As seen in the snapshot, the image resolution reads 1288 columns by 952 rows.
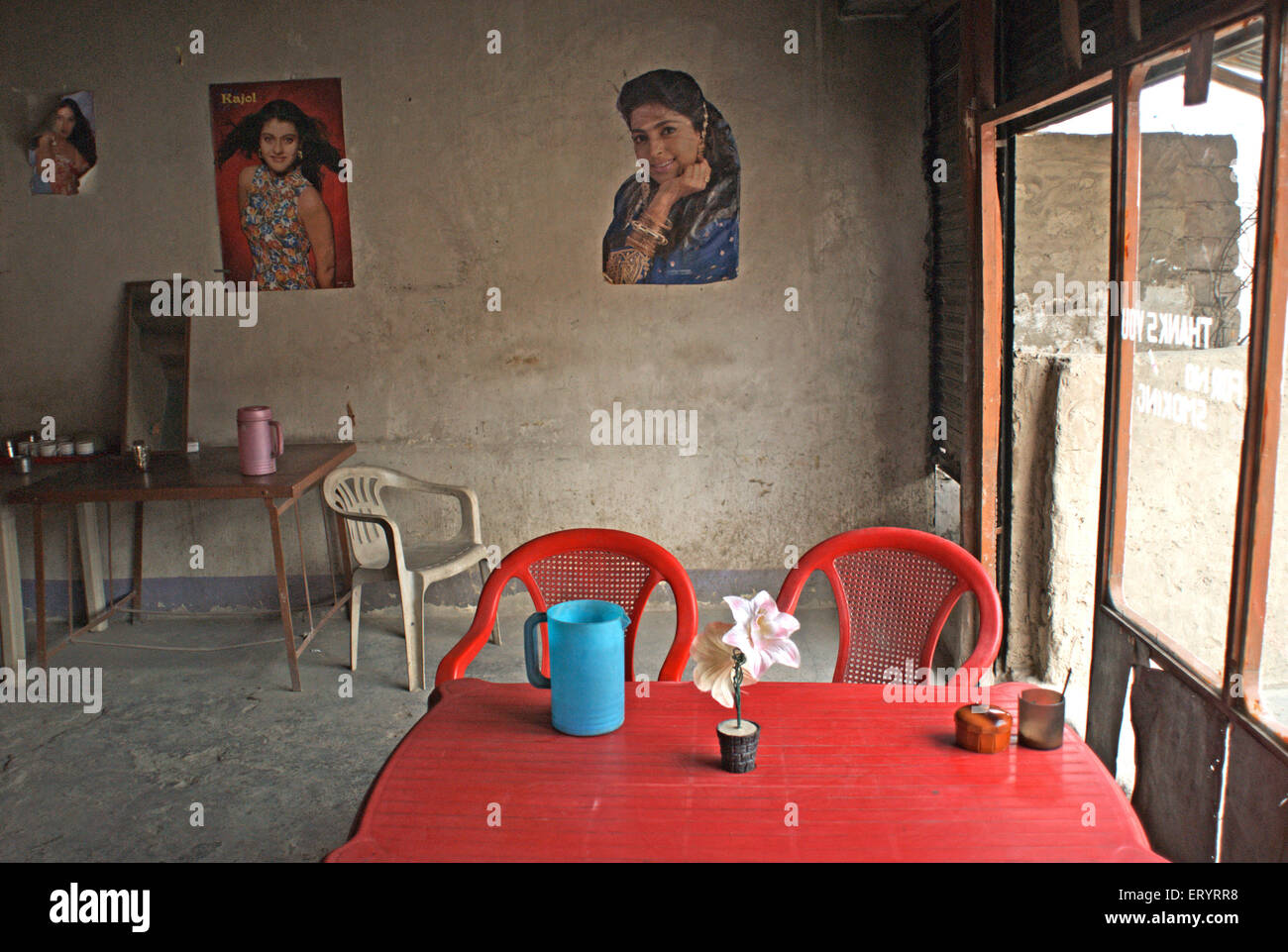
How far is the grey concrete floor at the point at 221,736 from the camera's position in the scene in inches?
128

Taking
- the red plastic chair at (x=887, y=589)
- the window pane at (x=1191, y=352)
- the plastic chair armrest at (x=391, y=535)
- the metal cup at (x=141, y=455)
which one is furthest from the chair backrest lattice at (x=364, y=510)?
the window pane at (x=1191, y=352)

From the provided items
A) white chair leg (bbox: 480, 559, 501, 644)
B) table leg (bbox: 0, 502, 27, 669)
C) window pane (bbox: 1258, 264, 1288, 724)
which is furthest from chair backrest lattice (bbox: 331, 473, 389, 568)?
window pane (bbox: 1258, 264, 1288, 724)

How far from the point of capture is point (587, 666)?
6.26 ft

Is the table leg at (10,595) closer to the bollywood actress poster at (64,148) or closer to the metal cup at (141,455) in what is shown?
the metal cup at (141,455)

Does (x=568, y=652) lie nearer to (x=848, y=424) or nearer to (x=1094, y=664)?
(x=1094, y=664)

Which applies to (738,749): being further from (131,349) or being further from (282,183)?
(131,349)

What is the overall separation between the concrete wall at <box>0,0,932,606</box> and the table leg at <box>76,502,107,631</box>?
17 centimetres

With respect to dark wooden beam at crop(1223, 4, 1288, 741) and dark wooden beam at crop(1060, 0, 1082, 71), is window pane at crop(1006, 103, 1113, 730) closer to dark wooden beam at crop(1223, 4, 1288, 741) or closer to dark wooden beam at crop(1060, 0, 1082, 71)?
dark wooden beam at crop(1060, 0, 1082, 71)

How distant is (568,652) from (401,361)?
354cm

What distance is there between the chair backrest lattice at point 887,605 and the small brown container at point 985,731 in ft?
2.32

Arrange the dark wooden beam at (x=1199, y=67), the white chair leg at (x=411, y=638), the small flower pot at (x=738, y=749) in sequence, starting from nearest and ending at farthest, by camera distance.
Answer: the small flower pot at (x=738, y=749)
the dark wooden beam at (x=1199, y=67)
the white chair leg at (x=411, y=638)

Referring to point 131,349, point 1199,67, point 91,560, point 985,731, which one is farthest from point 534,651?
point 91,560

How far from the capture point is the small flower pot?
5.86 ft
